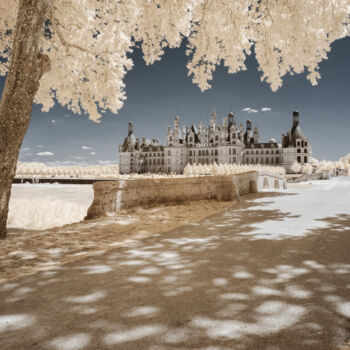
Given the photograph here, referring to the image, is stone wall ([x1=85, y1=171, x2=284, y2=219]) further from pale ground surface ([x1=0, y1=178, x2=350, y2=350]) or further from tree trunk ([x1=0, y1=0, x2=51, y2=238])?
pale ground surface ([x1=0, y1=178, x2=350, y2=350])

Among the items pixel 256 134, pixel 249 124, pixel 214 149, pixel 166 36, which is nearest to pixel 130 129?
pixel 214 149

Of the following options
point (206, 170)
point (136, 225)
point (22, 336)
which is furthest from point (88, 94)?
point (206, 170)

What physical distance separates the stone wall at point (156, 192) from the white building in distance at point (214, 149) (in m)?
76.3

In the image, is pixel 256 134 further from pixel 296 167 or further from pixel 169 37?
pixel 169 37

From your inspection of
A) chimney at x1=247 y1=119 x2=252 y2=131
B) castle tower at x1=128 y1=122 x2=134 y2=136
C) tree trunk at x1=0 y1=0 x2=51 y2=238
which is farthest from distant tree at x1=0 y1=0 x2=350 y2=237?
chimney at x1=247 y1=119 x2=252 y2=131

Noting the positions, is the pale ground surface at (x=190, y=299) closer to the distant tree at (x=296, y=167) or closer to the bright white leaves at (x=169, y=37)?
the bright white leaves at (x=169, y=37)

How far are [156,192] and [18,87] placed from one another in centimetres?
453

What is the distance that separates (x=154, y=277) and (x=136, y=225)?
2.87 metres

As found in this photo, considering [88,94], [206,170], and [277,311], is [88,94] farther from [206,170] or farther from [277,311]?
[206,170]

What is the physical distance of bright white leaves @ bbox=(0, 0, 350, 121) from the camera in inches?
341

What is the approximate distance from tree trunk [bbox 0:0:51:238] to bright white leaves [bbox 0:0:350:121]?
10.6 ft

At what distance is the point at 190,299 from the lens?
7.68 ft

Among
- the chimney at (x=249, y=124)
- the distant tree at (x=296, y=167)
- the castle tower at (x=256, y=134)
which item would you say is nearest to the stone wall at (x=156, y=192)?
the distant tree at (x=296, y=167)

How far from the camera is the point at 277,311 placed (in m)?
2.12
